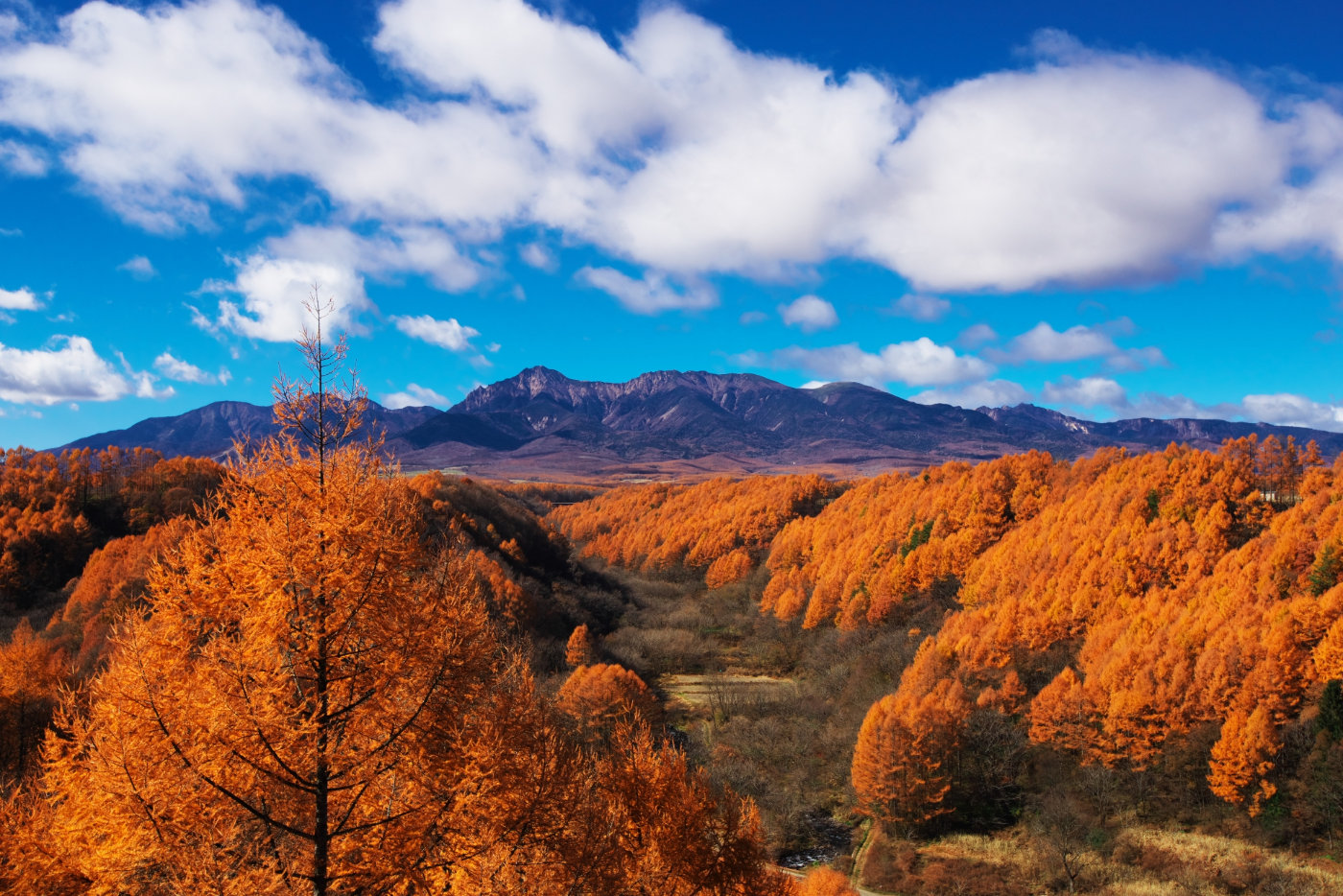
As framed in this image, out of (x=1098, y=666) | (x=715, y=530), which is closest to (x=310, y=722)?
(x=1098, y=666)

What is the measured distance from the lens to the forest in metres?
8.77

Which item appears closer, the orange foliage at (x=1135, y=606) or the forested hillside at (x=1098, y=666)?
the forested hillside at (x=1098, y=666)

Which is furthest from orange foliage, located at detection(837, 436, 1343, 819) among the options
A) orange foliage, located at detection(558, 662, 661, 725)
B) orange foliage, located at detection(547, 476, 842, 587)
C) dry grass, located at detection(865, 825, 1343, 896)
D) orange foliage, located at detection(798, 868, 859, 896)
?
orange foliage, located at detection(547, 476, 842, 587)

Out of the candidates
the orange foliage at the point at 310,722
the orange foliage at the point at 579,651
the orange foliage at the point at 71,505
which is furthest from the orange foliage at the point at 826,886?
the orange foliage at the point at 71,505

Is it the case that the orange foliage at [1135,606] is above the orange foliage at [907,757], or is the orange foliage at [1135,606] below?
above

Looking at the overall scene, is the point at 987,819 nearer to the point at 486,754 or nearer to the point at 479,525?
the point at 486,754

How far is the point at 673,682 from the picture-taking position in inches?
3460

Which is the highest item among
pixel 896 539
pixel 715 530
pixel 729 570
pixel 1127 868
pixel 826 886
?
pixel 896 539

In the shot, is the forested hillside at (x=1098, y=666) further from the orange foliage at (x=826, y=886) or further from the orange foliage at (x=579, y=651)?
the orange foliage at (x=579, y=651)

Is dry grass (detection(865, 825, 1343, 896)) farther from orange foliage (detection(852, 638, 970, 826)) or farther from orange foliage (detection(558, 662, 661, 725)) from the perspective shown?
orange foliage (detection(558, 662, 661, 725))

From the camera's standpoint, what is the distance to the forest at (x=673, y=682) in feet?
28.8

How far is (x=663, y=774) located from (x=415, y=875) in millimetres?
15975

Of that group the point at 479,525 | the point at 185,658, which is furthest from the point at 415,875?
the point at 479,525

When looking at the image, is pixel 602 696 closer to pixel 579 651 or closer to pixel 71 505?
pixel 579 651
